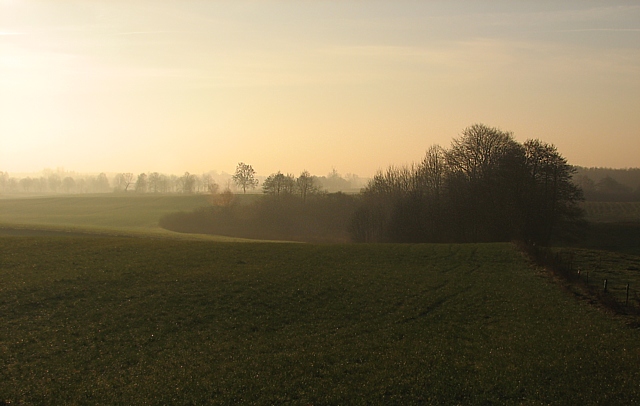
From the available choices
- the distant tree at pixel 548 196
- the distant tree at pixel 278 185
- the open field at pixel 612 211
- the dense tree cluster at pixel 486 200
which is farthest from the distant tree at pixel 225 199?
the open field at pixel 612 211

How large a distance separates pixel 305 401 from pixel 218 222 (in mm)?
87655

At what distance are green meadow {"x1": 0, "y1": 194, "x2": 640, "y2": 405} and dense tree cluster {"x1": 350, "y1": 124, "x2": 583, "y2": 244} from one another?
21.7 metres

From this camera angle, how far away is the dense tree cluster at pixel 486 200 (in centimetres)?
5997

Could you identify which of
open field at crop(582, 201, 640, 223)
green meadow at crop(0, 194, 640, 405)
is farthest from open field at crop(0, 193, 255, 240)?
open field at crop(582, 201, 640, 223)

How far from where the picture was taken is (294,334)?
21812 mm

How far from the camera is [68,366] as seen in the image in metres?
17.9

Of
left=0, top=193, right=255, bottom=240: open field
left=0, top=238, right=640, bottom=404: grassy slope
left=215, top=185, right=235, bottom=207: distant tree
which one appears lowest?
left=0, top=238, right=640, bottom=404: grassy slope

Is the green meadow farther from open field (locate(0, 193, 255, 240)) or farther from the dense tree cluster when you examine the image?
open field (locate(0, 193, 255, 240))

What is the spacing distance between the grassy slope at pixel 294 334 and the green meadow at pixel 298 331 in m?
0.09

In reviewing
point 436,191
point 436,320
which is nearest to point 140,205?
point 436,191

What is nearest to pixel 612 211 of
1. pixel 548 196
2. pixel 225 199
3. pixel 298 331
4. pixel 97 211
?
pixel 548 196

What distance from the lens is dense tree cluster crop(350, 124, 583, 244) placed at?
2361 inches

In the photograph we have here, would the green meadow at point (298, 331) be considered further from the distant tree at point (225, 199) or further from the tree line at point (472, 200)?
the distant tree at point (225, 199)

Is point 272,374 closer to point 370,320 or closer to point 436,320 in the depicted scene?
point 370,320
